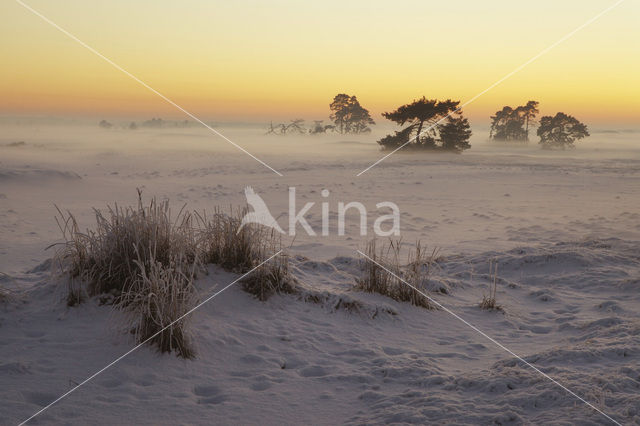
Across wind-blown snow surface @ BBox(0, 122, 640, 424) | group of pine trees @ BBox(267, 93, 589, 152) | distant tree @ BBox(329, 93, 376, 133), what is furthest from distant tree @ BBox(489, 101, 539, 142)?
wind-blown snow surface @ BBox(0, 122, 640, 424)

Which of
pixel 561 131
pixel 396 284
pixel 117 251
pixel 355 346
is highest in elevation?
pixel 561 131

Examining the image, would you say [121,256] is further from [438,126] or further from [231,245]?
[438,126]

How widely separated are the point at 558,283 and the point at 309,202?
772 centimetres

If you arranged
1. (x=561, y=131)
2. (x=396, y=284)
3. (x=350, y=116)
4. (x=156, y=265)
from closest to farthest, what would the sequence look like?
(x=156, y=265) → (x=396, y=284) → (x=561, y=131) → (x=350, y=116)

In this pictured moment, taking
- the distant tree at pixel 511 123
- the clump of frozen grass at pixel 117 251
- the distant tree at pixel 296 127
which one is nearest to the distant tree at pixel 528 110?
the distant tree at pixel 511 123

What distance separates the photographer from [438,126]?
32.6 m

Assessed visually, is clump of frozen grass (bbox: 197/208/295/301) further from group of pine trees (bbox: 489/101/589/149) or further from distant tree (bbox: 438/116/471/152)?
group of pine trees (bbox: 489/101/589/149)

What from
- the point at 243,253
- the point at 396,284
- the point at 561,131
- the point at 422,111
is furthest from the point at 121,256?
the point at 561,131

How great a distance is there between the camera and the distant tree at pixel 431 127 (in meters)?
30.8

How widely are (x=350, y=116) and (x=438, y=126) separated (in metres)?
23.6

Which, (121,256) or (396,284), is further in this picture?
(396,284)

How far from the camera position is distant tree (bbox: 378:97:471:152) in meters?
30.8

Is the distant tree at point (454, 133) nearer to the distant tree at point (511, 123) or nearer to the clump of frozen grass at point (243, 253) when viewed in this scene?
the distant tree at point (511, 123)

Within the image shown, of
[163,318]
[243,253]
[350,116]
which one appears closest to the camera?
[163,318]
